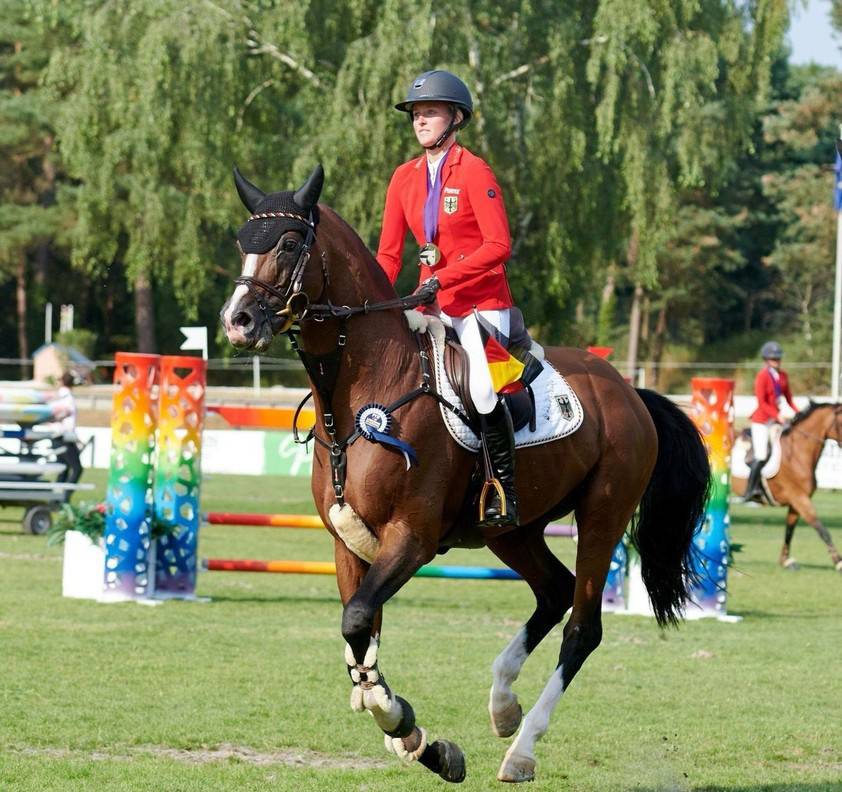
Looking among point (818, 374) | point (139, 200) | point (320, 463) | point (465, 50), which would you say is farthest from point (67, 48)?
point (818, 374)

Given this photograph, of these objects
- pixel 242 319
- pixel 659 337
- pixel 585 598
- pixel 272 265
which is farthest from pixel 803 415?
pixel 659 337

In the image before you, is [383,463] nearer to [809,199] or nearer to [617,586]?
[617,586]

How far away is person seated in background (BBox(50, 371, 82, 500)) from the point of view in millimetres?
19484

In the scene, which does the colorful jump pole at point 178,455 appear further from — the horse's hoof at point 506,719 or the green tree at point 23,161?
the green tree at point 23,161

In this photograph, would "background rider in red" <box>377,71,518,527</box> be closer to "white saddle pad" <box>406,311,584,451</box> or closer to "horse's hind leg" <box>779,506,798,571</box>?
"white saddle pad" <box>406,311,584,451</box>

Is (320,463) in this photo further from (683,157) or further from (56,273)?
(56,273)

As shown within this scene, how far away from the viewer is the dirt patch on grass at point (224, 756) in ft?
22.9

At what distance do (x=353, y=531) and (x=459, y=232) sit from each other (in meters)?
1.50

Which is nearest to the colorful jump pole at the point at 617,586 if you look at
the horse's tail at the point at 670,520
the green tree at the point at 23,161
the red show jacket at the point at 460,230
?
the horse's tail at the point at 670,520

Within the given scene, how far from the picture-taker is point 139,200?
2766cm

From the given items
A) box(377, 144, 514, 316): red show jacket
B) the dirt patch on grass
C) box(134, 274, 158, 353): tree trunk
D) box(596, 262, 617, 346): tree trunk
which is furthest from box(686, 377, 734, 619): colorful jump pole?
box(596, 262, 617, 346): tree trunk

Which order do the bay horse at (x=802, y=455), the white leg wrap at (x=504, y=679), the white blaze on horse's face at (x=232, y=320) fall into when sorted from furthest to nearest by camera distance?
the bay horse at (x=802, y=455) → the white leg wrap at (x=504, y=679) → the white blaze on horse's face at (x=232, y=320)

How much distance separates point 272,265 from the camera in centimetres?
570

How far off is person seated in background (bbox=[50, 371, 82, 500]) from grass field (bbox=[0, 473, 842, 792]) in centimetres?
480
